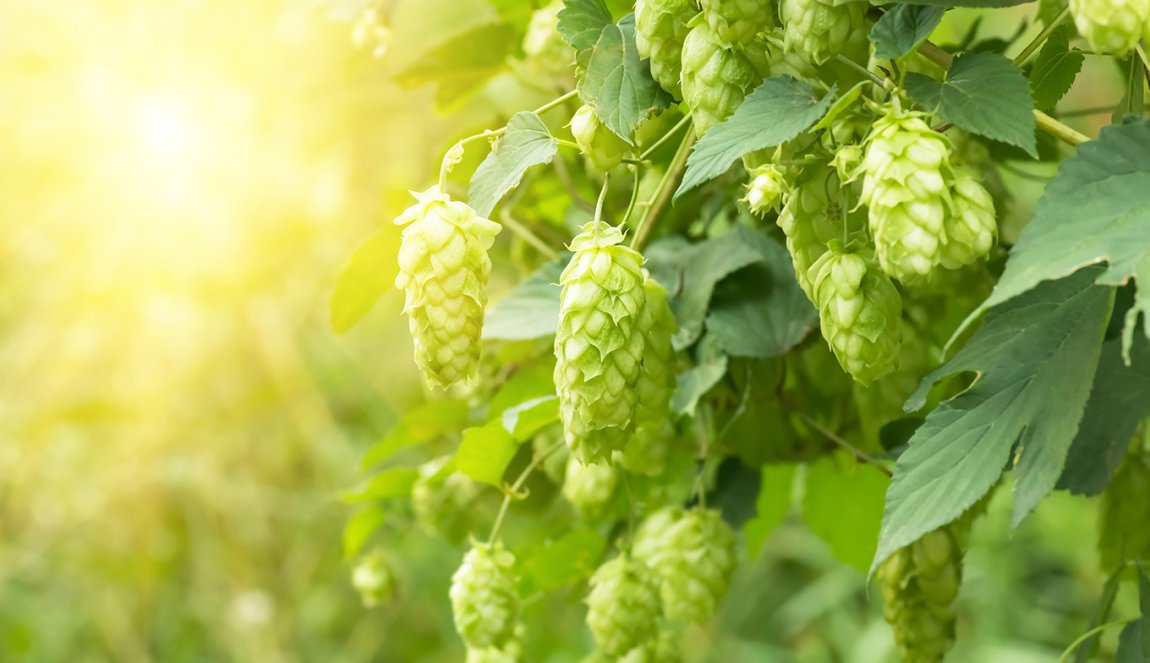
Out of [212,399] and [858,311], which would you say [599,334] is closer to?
[858,311]

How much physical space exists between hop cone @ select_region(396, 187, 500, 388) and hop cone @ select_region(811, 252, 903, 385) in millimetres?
131

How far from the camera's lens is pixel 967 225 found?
389 millimetres

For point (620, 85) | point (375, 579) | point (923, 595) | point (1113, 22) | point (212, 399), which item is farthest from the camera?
point (212, 399)

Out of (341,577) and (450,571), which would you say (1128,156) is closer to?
(450,571)

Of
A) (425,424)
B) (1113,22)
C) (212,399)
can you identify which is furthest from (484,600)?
(212,399)

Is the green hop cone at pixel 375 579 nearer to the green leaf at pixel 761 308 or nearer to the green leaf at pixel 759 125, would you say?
the green leaf at pixel 761 308

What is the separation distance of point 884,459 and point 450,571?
1.62 m

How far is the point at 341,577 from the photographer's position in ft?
7.45

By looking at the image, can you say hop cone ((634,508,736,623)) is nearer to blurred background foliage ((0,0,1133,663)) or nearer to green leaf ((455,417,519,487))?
green leaf ((455,417,519,487))

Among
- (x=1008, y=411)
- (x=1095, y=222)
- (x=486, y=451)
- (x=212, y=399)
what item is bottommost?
(x=212, y=399)

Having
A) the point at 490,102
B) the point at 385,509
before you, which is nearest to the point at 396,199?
the point at 385,509

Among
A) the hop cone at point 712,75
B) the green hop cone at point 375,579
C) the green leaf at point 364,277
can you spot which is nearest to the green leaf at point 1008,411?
the hop cone at point 712,75

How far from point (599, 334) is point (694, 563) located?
9.6 inches

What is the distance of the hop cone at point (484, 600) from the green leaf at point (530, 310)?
12cm
